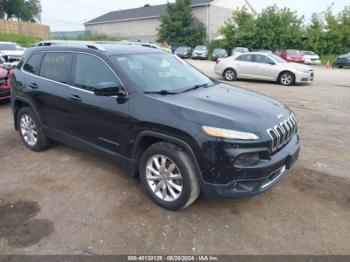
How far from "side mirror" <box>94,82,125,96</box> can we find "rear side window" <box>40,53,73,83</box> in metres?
1.03

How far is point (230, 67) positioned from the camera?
14859 mm

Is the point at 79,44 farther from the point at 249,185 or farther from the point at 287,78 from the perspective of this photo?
the point at 287,78

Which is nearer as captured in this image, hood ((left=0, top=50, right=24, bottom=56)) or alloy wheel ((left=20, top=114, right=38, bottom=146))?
alloy wheel ((left=20, top=114, right=38, bottom=146))

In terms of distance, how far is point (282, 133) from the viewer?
3.39 m

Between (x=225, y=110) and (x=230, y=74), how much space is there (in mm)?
12105

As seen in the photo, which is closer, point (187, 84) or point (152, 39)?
point (187, 84)

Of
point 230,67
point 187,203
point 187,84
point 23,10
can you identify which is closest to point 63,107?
point 187,84

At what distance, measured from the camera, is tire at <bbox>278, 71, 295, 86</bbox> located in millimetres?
13484

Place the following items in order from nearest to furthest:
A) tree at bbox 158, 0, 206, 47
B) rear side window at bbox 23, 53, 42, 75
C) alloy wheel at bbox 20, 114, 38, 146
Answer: rear side window at bbox 23, 53, 42, 75, alloy wheel at bbox 20, 114, 38, 146, tree at bbox 158, 0, 206, 47

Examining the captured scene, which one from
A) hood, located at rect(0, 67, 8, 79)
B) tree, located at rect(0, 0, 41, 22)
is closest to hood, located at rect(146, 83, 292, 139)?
hood, located at rect(0, 67, 8, 79)

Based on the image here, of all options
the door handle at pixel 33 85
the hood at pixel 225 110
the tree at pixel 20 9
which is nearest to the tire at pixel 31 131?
the door handle at pixel 33 85

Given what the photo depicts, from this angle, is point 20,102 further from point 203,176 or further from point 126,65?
point 203,176

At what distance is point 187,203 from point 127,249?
775mm

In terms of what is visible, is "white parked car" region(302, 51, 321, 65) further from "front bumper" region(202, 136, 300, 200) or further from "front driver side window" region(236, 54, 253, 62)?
"front bumper" region(202, 136, 300, 200)
